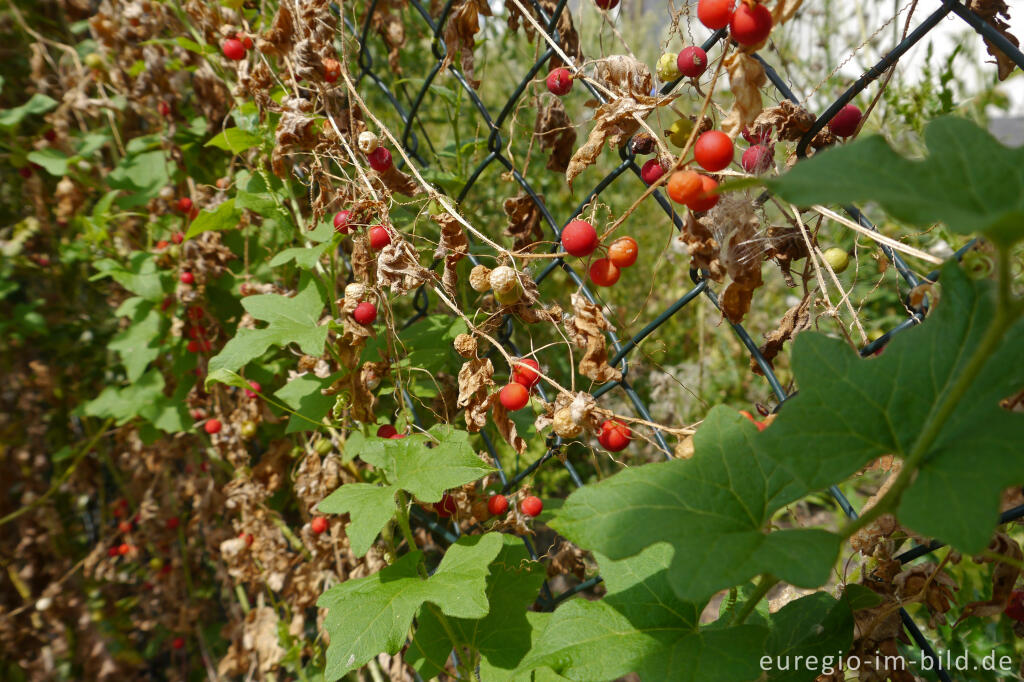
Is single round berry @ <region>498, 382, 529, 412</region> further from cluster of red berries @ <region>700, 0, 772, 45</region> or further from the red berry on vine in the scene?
cluster of red berries @ <region>700, 0, 772, 45</region>

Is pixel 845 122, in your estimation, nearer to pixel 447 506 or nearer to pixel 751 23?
pixel 751 23

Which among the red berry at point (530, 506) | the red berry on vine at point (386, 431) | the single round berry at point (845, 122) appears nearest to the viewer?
the single round berry at point (845, 122)

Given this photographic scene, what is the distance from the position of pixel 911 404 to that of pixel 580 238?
47 centimetres

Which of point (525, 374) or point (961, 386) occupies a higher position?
point (525, 374)

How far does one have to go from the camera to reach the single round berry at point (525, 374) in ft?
3.25

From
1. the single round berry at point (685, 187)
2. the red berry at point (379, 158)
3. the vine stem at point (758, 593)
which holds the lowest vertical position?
the vine stem at point (758, 593)

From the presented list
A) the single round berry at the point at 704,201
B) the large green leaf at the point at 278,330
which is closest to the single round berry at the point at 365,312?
the large green leaf at the point at 278,330

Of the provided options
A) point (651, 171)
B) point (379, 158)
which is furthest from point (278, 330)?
point (651, 171)

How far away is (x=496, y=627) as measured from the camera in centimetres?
105

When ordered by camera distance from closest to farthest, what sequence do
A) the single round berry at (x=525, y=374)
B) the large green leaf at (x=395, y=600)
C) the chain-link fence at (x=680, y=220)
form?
the chain-link fence at (x=680, y=220), the large green leaf at (x=395, y=600), the single round berry at (x=525, y=374)

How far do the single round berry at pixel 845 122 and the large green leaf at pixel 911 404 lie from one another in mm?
293

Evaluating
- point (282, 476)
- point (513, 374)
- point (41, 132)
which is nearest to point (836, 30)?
point (513, 374)

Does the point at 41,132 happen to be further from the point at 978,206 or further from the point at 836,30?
the point at 836,30

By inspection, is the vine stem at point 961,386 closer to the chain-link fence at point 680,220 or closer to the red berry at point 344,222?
the chain-link fence at point 680,220
